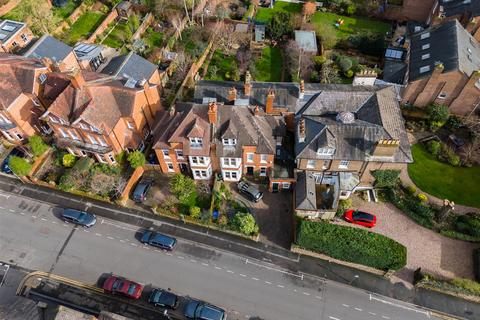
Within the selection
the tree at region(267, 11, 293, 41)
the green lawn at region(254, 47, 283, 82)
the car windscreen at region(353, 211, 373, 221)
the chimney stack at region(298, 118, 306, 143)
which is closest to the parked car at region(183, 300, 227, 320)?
the car windscreen at region(353, 211, 373, 221)

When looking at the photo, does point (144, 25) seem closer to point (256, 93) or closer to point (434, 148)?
point (256, 93)

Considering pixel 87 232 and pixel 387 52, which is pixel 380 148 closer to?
pixel 387 52

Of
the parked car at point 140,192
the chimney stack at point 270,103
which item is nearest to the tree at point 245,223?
the parked car at point 140,192

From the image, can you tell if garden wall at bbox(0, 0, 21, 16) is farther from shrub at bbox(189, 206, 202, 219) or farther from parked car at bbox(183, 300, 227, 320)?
parked car at bbox(183, 300, 227, 320)

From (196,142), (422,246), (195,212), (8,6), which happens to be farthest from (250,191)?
(8,6)

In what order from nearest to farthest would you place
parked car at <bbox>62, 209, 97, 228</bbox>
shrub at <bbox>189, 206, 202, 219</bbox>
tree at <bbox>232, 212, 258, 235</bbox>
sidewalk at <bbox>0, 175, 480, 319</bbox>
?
sidewalk at <bbox>0, 175, 480, 319</bbox>, tree at <bbox>232, 212, 258, 235</bbox>, shrub at <bbox>189, 206, 202, 219</bbox>, parked car at <bbox>62, 209, 97, 228</bbox>
